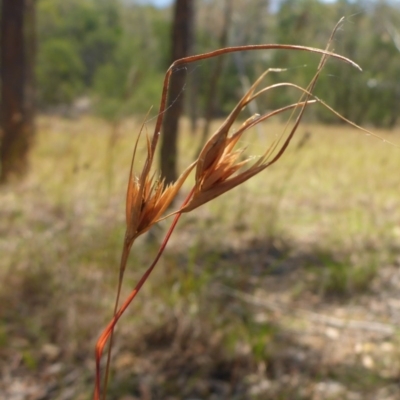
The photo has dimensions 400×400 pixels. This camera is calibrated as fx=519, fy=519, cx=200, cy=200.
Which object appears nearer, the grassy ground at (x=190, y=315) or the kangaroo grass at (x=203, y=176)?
the kangaroo grass at (x=203, y=176)

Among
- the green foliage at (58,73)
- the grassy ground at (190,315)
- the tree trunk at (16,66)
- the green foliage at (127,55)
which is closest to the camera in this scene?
the grassy ground at (190,315)

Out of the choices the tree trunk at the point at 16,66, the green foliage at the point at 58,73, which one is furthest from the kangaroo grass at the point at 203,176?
the green foliage at the point at 58,73

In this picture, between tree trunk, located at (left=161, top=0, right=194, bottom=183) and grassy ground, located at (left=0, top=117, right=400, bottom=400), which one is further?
tree trunk, located at (left=161, top=0, right=194, bottom=183)

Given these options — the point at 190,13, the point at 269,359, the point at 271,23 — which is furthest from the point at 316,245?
the point at 271,23

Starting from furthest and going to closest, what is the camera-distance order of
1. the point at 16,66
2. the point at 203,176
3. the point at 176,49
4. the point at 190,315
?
the point at 16,66, the point at 176,49, the point at 190,315, the point at 203,176

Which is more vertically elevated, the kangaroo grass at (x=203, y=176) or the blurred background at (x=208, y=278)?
the kangaroo grass at (x=203, y=176)

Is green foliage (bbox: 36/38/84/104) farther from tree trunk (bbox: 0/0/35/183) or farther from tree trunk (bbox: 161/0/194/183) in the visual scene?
tree trunk (bbox: 161/0/194/183)

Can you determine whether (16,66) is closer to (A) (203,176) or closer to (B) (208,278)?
(B) (208,278)

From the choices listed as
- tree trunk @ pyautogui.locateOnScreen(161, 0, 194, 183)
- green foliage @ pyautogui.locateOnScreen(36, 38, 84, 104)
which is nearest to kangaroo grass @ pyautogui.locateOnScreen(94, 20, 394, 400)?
tree trunk @ pyautogui.locateOnScreen(161, 0, 194, 183)

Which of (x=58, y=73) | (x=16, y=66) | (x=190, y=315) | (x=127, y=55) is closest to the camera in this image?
(x=190, y=315)

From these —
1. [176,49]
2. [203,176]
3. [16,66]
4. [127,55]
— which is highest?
[203,176]

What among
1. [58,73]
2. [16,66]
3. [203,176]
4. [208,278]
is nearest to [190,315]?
[208,278]

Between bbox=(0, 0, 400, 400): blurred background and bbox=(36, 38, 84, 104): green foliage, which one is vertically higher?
bbox=(0, 0, 400, 400): blurred background

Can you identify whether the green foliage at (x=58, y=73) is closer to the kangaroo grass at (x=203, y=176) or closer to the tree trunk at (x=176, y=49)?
the tree trunk at (x=176, y=49)
